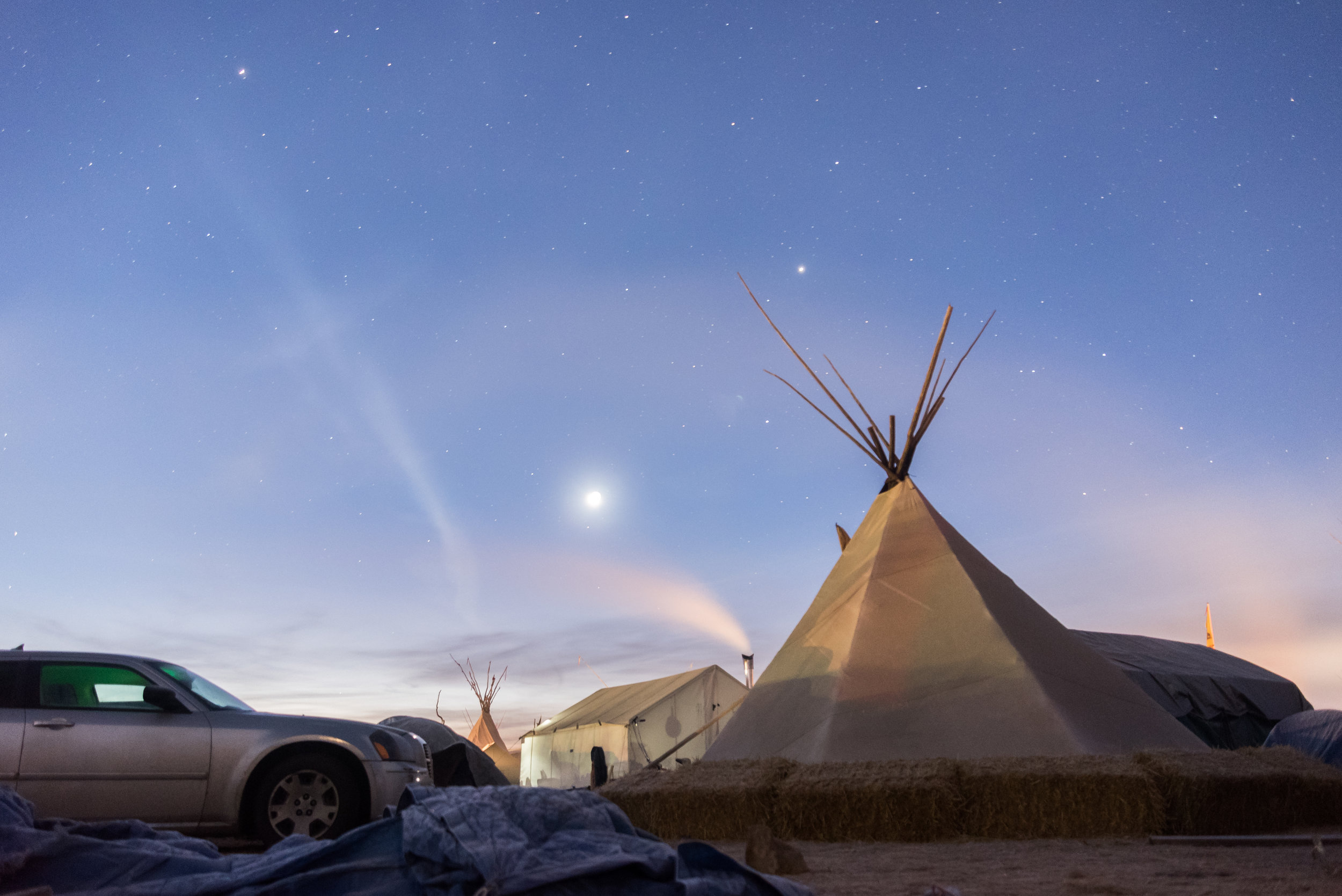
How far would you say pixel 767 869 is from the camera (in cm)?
344

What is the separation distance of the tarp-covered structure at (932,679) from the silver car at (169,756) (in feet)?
11.1

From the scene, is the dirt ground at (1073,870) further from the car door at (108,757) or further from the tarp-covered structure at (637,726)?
the tarp-covered structure at (637,726)

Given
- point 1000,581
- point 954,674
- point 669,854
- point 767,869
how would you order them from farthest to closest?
1. point 1000,581
2. point 954,674
3. point 767,869
4. point 669,854

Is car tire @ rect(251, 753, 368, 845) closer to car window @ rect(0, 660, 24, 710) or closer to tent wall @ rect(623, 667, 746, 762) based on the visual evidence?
car window @ rect(0, 660, 24, 710)

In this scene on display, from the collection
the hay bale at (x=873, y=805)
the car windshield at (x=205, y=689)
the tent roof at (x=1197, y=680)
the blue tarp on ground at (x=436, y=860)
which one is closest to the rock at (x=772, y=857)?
the blue tarp on ground at (x=436, y=860)

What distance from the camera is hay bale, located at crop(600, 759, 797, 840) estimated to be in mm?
5566

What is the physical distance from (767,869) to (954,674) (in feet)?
13.5

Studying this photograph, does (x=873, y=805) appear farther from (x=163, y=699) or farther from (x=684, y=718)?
(x=684, y=718)

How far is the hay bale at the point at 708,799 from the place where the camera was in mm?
5566

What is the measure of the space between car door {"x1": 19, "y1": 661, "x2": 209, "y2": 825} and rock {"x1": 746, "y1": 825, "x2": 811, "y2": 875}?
3493 millimetres

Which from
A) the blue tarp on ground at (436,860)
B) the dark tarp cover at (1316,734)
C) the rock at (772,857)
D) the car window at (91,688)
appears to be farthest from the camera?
the dark tarp cover at (1316,734)

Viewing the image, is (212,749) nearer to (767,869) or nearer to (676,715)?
(767,869)

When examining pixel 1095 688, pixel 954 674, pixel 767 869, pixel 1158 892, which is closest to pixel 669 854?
pixel 767 869

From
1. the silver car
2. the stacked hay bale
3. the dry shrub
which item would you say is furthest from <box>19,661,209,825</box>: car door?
the dry shrub
